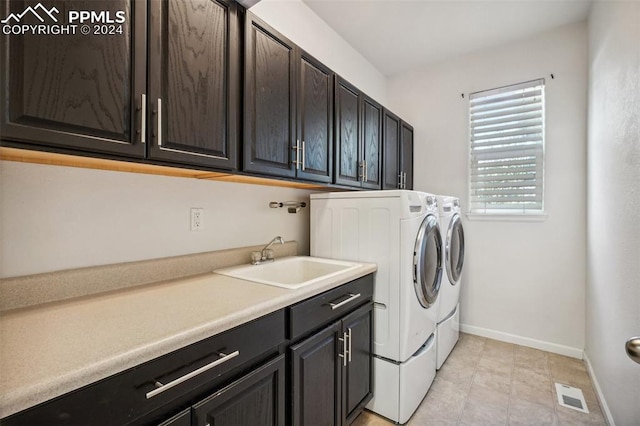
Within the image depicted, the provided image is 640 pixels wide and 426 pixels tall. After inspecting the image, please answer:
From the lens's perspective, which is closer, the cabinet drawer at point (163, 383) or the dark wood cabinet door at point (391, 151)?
the cabinet drawer at point (163, 383)

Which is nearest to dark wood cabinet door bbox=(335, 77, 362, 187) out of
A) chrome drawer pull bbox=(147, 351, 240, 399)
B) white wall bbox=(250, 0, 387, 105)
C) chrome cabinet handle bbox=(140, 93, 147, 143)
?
white wall bbox=(250, 0, 387, 105)

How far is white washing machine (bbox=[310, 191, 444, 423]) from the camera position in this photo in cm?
170

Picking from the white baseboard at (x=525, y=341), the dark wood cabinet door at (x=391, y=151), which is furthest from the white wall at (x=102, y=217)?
the white baseboard at (x=525, y=341)

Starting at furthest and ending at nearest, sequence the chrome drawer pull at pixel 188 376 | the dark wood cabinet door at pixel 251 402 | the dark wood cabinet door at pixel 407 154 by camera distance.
Answer: the dark wood cabinet door at pixel 407 154, the dark wood cabinet door at pixel 251 402, the chrome drawer pull at pixel 188 376

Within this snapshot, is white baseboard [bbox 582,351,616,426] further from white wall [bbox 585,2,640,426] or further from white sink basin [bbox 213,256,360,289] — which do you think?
white sink basin [bbox 213,256,360,289]

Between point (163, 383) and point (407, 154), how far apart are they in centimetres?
290

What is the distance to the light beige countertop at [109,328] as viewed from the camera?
604 millimetres

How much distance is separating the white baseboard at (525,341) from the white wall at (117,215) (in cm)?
223

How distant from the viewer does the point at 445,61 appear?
3.08 meters

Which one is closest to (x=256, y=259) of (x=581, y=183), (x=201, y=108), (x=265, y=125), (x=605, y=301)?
(x=265, y=125)

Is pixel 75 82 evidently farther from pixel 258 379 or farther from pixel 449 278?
pixel 449 278

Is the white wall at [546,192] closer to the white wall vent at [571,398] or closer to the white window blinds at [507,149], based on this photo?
the white window blinds at [507,149]

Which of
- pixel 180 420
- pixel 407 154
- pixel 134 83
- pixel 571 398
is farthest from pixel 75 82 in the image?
pixel 571 398

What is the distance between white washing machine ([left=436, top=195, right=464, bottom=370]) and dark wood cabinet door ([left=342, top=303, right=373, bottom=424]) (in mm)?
777
